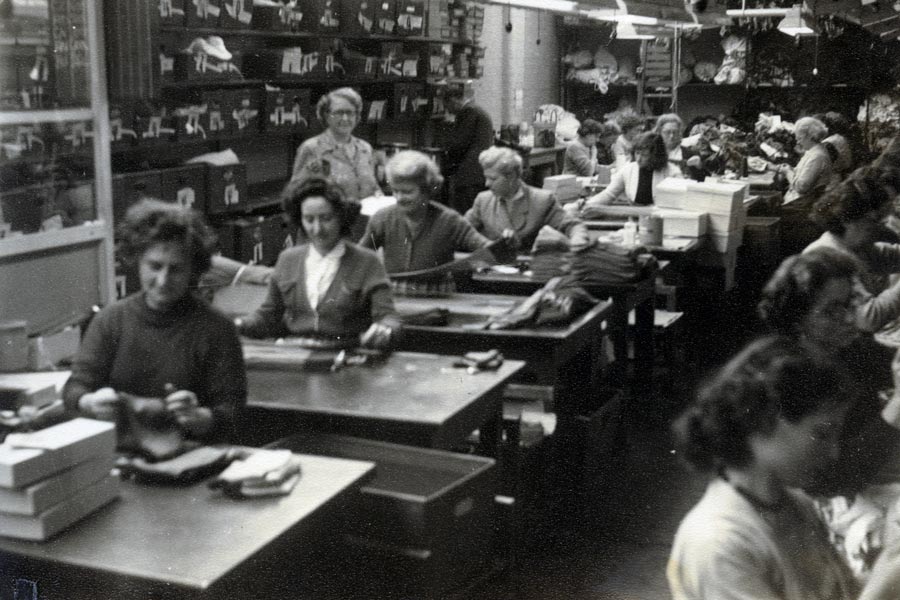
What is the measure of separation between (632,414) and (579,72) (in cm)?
149

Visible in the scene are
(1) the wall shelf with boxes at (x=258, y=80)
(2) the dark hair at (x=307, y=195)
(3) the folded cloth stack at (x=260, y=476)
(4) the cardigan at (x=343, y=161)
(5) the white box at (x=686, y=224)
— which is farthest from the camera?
(4) the cardigan at (x=343, y=161)

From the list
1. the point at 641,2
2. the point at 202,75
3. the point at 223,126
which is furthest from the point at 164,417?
the point at 641,2

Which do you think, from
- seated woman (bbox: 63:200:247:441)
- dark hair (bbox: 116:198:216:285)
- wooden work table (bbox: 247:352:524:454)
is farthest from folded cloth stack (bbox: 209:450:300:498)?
dark hair (bbox: 116:198:216:285)

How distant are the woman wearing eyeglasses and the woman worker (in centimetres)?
178

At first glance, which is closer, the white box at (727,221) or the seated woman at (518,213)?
the white box at (727,221)

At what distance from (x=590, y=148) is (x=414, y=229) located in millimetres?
2543

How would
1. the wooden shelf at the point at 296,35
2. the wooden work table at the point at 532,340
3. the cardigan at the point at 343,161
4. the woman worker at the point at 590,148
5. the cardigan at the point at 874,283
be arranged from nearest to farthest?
the cardigan at the point at 874,283
the wooden work table at the point at 532,340
the wooden shelf at the point at 296,35
the cardigan at the point at 343,161
the woman worker at the point at 590,148

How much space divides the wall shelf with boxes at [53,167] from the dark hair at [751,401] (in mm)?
1747

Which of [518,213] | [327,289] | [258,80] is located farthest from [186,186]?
[518,213]

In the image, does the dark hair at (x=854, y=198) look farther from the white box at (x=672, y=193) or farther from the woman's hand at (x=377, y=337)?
the white box at (x=672, y=193)

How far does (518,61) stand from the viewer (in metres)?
5.43

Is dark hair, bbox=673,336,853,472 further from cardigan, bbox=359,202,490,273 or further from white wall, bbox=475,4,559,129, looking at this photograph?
white wall, bbox=475,4,559,129

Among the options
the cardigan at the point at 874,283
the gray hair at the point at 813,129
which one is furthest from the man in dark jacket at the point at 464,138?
the cardigan at the point at 874,283

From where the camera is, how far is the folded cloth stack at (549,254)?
169 inches
